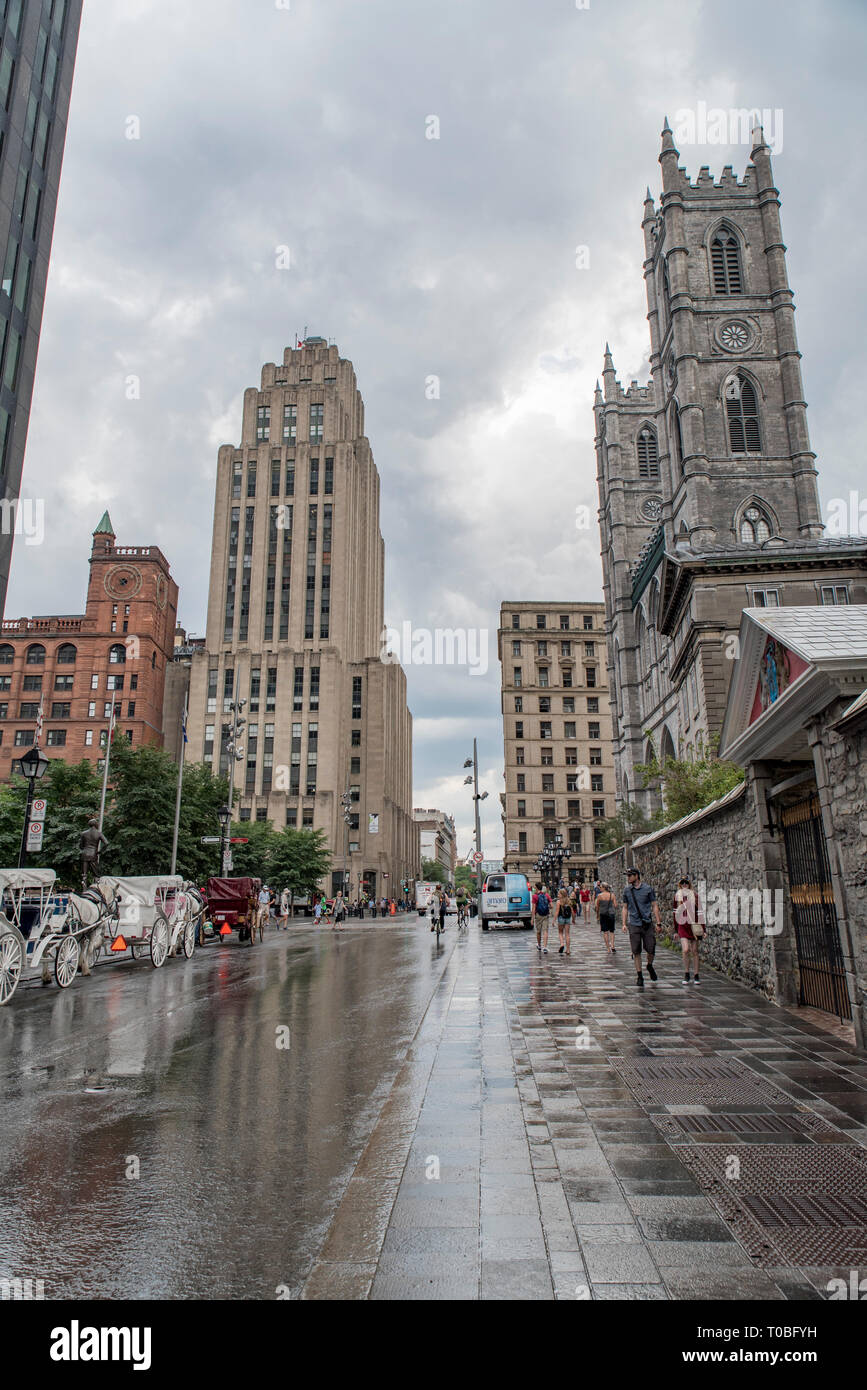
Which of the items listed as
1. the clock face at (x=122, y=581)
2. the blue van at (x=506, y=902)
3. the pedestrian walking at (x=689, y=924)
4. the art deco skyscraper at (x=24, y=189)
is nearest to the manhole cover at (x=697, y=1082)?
the pedestrian walking at (x=689, y=924)

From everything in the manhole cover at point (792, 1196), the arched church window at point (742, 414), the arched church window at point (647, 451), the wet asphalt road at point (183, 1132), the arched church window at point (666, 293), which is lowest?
the wet asphalt road at point (183, 1132)

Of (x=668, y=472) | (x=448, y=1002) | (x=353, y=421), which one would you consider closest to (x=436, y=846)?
(x=353, y=421)

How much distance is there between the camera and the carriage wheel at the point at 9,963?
11.3 m

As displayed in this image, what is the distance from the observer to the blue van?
121 feet

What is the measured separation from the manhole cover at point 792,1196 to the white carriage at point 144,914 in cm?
1432

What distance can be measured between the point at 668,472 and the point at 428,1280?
57995 millimetres

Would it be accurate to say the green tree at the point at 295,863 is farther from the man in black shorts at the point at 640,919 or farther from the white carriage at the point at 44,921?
the man in black shorts at the point at 640,919

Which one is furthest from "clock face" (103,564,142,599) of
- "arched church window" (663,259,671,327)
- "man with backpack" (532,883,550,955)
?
"man with backpack" (532,883,550,955)

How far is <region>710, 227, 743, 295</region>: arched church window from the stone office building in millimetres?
45632

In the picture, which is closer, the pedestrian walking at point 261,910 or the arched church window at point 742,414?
the pedestrian walking at point 261,910

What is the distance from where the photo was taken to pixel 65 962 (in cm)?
1429

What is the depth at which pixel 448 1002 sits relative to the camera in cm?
1179
